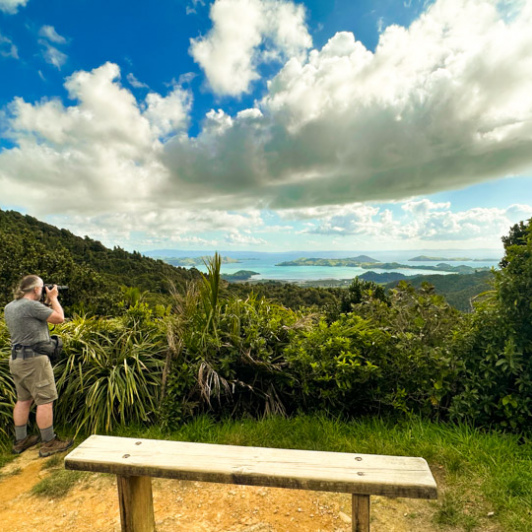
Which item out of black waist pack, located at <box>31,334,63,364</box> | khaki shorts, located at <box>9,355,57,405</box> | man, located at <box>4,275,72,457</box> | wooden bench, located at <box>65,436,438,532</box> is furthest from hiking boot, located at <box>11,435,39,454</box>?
wooden bench, located at <box>65,436,438,532</box>

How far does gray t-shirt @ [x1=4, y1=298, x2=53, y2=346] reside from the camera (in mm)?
3240

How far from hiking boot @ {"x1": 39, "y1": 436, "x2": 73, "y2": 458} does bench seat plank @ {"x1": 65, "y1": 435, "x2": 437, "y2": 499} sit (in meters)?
1.56

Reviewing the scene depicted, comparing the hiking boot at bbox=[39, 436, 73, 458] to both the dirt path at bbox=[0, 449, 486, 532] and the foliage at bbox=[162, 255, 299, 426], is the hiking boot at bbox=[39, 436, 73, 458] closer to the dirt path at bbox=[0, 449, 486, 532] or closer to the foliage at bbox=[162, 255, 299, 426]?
the dirt path at bbox=[0, 449, 486, 532]

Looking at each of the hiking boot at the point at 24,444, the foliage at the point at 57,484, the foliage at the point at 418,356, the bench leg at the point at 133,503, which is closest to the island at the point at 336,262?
the foliage at the point at 418,356

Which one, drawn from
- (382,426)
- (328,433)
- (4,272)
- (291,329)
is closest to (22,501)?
(328,433)

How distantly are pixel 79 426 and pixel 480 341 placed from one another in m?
4.06

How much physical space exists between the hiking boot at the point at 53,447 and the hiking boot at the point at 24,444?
22 cm

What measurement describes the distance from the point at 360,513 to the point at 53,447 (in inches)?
119

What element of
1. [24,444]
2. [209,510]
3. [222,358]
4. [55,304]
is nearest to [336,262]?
[222,358]

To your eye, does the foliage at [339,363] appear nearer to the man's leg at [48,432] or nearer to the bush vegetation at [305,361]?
the bush vegetation at [305,361]

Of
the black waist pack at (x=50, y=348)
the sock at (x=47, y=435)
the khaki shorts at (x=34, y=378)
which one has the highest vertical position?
the black waist pack at (x=50, y=348)

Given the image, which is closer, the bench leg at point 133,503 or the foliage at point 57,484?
the bench leg at point 133,503

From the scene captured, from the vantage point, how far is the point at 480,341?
10.0 feet

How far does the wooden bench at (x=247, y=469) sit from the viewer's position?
1.68m
